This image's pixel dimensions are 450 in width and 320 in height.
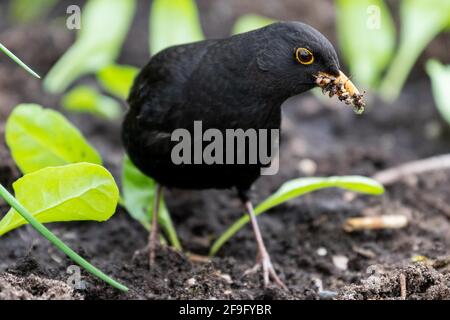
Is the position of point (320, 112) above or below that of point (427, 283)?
above

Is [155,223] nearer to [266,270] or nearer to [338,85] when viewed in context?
[266,270]

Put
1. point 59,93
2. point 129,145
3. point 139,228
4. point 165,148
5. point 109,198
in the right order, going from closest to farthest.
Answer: point 109,198, point 165,148, point 129,145, point 139,228, point 59,93

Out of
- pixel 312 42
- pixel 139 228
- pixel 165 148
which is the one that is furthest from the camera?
pixel 139 228

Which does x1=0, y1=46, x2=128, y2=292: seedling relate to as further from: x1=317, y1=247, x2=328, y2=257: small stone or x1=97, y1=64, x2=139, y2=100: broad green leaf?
x1=97, y1=64, x2=139, y2=100: broad green leaf

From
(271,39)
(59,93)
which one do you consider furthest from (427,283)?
(59,93)

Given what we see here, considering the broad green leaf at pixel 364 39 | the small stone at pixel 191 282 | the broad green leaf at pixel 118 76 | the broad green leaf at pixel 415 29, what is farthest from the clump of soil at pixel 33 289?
the broad green leaf at pixel 415 29
